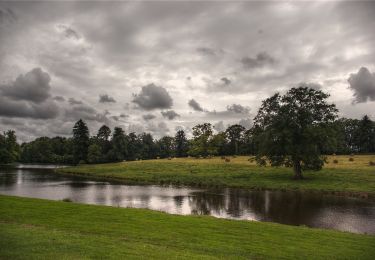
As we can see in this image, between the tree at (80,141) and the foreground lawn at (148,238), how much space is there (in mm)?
93984

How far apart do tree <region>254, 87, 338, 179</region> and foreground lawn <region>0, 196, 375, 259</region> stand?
31567 mm

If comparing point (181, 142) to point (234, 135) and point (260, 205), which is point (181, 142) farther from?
point (260, 205)

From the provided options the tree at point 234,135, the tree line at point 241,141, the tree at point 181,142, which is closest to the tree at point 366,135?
the tree line at point 241,141

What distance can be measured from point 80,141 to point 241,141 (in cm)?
6581

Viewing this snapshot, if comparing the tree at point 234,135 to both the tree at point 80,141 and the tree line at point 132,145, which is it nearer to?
the tree line at point 132,145

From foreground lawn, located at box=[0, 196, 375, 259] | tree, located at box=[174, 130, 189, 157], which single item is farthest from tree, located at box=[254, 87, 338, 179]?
tree, located at box=[174, 130, 189, 157]

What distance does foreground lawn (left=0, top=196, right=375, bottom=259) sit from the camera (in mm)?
12602

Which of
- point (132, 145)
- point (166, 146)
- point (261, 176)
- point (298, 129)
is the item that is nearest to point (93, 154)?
point (132, 145)

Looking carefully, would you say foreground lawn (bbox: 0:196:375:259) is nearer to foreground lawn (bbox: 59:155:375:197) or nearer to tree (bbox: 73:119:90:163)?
foreground lawn (bbox: 59:155:375:197)

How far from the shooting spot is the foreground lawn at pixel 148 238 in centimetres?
1260

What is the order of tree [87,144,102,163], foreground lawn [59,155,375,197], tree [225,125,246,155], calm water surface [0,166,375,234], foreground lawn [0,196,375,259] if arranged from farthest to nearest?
tree [225,125,246,155]
tree [87,144,102,163]
foreground lawn [59,155,375,197]
calm water surface [0,166,375,234]
foreground lawn [0,196,375,259]

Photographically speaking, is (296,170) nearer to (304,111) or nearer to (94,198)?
(304,111)

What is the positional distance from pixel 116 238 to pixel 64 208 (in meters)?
8.41

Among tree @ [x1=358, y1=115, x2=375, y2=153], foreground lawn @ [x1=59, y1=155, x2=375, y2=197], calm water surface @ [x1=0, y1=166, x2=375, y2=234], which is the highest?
tree @ [x1=358, y1=115, x2=375, y2=153]
